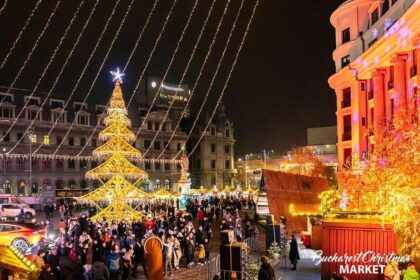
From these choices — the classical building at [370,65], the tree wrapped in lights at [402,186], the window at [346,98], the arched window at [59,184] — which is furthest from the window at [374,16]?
the arched window at [59,184]

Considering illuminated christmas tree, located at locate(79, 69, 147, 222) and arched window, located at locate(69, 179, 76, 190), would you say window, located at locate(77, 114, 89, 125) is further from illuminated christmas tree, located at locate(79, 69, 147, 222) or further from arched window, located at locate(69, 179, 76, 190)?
illuminated christmas tree, located at locate(79, 69, 147, 222)

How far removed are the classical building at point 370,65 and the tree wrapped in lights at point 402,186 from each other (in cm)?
817

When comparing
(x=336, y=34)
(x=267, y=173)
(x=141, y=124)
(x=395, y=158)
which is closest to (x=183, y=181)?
(x=336, y=34)

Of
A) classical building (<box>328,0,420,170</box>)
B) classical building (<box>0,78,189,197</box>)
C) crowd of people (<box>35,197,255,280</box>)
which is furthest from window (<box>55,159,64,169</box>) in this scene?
crowd of people (<box>35,197,255,280</box>)

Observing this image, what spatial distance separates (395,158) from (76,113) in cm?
6331

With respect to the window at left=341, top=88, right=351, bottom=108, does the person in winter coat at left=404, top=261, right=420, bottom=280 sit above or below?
below

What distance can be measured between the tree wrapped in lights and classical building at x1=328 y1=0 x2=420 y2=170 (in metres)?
8.17

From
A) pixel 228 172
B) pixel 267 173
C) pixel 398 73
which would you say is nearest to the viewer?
pixel 267 173

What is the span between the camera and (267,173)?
28719mm

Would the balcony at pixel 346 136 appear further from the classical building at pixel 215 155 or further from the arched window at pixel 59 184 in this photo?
the classical building at pixel 215 155

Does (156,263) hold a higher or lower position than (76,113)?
lower

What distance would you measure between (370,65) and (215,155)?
57.7 meters

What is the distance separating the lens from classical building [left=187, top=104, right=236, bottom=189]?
91.4m

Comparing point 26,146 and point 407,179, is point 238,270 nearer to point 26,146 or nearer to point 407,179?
point 407,179
